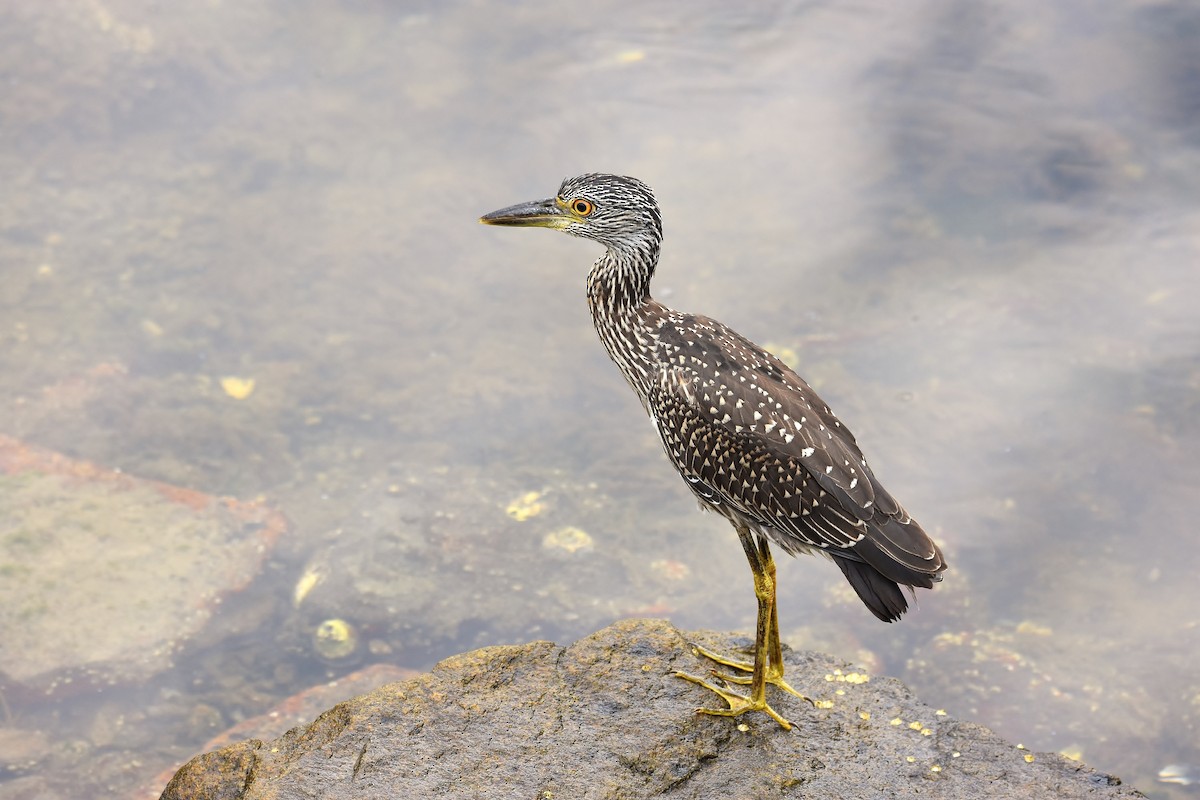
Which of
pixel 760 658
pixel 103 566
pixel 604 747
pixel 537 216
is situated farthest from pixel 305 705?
pixel 537 216

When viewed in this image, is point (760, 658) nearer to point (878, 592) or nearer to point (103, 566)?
point (878, 592)

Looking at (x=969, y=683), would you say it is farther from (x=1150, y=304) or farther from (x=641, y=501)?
(x=1150, y=304)

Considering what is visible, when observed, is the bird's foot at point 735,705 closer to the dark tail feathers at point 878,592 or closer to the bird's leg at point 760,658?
the bird's leg at point 760,658

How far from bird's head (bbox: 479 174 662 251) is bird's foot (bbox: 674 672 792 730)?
6.13 feet

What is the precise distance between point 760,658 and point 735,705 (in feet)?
0.71

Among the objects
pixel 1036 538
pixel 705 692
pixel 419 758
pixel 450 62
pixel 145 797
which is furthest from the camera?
pixel 450 62

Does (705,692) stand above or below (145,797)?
above

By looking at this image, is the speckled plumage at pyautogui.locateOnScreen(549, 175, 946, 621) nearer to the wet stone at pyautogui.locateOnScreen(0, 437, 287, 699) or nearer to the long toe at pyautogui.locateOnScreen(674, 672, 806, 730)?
the long toe at pyautogui.locateOnScreen(674, 672, 806, 730)

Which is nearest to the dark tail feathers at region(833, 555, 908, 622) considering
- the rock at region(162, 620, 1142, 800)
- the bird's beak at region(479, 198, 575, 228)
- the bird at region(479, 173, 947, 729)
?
the bird at region(479, 173, 947, 729)

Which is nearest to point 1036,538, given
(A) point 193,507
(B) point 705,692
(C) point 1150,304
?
(C) point 1150,304

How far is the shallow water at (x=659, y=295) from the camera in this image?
23.5ft

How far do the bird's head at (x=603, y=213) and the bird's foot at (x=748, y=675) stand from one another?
180 centimetres

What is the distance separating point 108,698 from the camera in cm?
669

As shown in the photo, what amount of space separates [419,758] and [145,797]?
2776mm
